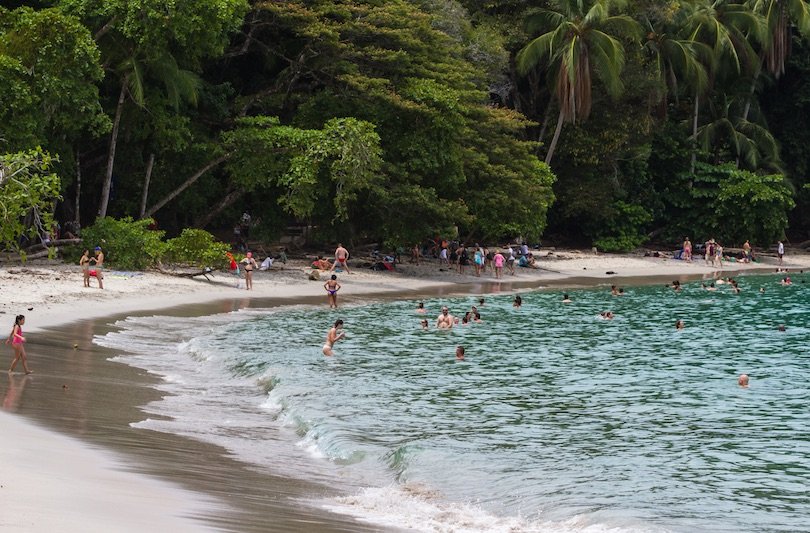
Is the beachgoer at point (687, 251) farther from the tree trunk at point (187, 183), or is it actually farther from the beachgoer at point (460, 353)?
the beachgoer at point (460, 353)

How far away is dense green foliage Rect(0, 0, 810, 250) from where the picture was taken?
37469 millimetres

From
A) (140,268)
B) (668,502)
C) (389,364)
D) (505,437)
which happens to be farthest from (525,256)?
(668,502)

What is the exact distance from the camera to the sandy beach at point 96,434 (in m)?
10.6

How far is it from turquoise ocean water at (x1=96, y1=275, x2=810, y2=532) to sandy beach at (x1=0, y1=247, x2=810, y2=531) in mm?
800

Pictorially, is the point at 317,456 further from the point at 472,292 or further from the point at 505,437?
the point at 472,292

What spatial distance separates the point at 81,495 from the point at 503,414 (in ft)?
31.8

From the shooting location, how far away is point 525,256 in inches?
2156

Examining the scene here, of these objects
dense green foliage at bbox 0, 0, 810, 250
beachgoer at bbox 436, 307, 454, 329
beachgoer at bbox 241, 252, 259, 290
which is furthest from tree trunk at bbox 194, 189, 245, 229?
beachgoer at bbox 436, 307, 454, 329

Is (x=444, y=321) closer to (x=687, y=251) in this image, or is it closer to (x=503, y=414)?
(x=503, y=414)

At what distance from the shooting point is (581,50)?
56.2 metres

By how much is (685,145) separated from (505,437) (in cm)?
5460

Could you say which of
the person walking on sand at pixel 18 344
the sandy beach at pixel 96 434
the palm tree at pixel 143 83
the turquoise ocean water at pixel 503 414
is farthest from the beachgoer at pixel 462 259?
the person walking on sand at pixel 18 344

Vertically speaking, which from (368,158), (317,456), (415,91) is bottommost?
(317,456)

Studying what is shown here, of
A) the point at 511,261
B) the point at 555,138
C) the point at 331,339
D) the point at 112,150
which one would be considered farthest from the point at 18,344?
the point at 555,138
